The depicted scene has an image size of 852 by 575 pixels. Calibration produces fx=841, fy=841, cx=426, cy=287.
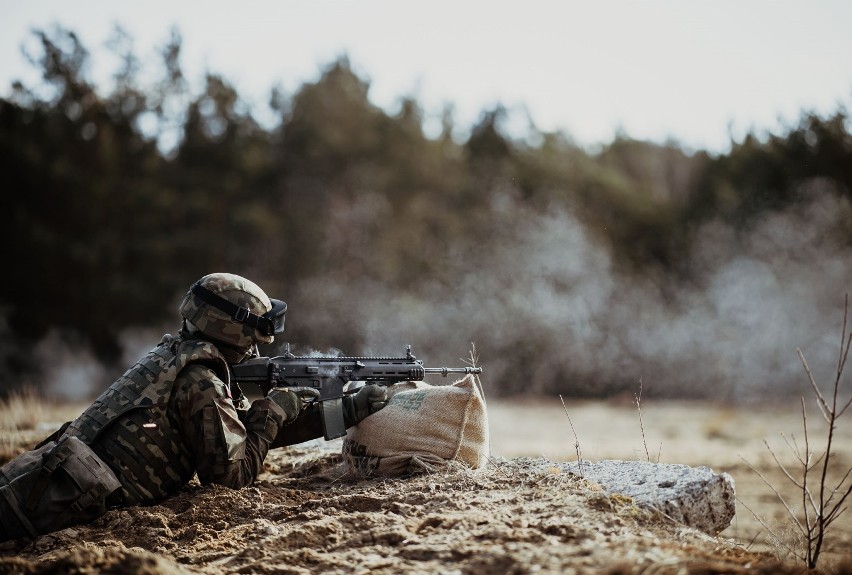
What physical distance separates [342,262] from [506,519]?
17.4 m

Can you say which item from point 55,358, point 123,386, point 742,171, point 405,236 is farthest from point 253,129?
point 123,386

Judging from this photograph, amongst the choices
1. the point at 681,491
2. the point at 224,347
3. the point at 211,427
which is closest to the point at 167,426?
the point at 211,427

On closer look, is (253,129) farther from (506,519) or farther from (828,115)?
(506,519)

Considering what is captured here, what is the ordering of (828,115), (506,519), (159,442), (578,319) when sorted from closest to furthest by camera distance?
1. (506,519)
2. (159,442)
3. (828,115)
4. (578,319)

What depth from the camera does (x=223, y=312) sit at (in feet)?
16.3

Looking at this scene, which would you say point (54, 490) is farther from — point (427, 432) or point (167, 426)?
point (427, 432)

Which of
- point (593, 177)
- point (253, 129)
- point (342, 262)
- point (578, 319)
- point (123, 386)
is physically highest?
point (253, 129)

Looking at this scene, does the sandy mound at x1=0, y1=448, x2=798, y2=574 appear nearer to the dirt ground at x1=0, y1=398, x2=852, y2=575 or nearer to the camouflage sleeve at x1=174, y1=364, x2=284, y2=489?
the dirt ground at x1=0, y1=398, x2=852, y2=575

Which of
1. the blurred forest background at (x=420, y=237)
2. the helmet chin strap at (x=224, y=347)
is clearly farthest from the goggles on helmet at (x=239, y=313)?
the blurred forest background at (x=420, y=237)

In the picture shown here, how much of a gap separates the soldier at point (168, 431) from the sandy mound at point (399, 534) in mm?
132

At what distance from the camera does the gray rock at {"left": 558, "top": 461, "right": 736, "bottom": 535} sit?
4.63 meters

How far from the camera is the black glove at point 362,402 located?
214 inches

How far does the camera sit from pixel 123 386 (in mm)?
4820

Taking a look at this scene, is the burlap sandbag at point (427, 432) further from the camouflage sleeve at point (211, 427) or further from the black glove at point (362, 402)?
the camouflage sleeve at point (211, 427)
